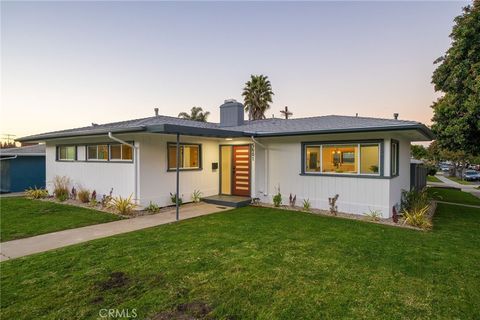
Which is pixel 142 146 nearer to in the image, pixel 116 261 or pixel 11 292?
pixel 116 261

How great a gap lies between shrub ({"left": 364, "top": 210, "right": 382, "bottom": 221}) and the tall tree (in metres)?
6.72

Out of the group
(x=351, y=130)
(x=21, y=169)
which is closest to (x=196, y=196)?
(x=351, y=130)

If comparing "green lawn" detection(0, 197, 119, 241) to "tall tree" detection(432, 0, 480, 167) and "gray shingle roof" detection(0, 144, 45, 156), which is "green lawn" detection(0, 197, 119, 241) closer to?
"gray shingle roof" detection(0, 144, 45, 156)

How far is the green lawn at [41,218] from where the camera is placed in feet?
20.5

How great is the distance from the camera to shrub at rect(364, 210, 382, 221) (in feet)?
24.6

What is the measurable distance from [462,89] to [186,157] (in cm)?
1226

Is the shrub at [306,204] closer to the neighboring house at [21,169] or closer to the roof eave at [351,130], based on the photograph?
the roof eave at [351,130]

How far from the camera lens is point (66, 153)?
464 inches

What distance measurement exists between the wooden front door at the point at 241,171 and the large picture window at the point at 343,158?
2.39 meters

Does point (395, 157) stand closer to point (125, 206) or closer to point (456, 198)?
point (456, 198)

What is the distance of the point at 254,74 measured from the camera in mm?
29562

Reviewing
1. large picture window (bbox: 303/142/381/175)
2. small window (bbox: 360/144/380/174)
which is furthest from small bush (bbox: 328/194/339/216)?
small window (bbox: 360/144/380/174)

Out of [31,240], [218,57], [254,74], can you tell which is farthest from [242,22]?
[254,74]

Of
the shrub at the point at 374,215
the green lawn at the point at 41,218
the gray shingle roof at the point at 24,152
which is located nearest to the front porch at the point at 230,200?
the green lawn at the point at 41,218
